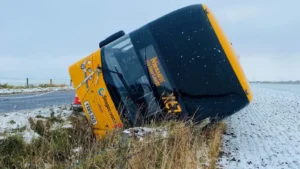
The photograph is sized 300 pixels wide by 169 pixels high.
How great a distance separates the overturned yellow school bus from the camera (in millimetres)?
4391

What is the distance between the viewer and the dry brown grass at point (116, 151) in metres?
3.27

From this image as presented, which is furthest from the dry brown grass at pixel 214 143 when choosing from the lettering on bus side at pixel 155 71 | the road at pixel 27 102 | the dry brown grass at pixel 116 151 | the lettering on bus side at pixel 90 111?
the road at pixel 27 102

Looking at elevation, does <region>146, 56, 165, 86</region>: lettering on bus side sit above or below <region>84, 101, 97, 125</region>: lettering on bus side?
above

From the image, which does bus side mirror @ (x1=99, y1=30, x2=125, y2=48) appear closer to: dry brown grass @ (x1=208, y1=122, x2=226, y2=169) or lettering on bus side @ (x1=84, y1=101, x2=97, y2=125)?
lettering on bus side @ (x1=84, y1=101, x2=97, y2=125)

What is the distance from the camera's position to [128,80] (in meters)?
4.78

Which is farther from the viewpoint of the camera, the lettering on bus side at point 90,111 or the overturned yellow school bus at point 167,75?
the lettering on bus side at point 90,111

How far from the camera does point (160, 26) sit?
4680mm

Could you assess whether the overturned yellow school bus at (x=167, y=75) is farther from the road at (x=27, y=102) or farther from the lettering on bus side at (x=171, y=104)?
the road at (x=27, y=102)

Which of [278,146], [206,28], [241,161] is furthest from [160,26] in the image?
[278,146]

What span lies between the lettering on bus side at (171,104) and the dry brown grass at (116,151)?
9.5 inches

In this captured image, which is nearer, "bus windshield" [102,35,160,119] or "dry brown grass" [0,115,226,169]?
"dry brown grass" [0,115,226,169]

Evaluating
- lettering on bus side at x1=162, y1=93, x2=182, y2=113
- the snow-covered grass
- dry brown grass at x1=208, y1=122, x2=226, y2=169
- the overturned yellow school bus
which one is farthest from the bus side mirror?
dry brown grass at x1=208, y1=122, x2=226, y2=169

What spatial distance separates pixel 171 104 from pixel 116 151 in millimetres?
1454

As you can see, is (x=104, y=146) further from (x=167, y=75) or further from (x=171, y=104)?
(x=167, y=75)
